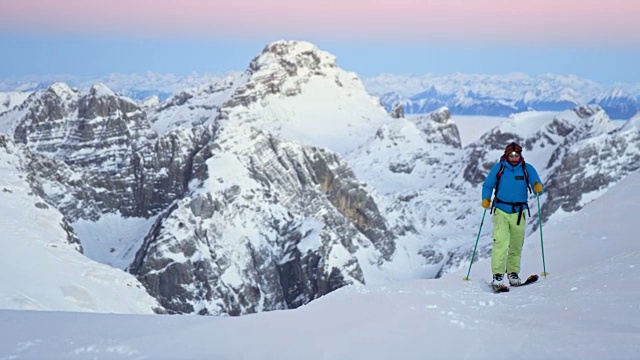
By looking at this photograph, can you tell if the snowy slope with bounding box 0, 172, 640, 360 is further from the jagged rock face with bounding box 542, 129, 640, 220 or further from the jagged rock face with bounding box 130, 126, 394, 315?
the jagged rock face with bounding box 542, 129, 640, 220

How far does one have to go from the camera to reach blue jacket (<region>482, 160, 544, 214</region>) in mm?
16312

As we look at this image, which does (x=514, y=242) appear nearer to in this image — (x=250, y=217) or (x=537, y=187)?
(x=537, y=187)

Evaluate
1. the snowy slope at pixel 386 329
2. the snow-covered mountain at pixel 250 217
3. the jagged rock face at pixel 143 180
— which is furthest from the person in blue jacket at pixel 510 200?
the jagged rock face at pixel 143 180

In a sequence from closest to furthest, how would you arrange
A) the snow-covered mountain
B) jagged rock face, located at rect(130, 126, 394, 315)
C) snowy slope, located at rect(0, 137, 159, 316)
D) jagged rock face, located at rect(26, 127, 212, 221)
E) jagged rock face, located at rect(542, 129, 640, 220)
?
snowy slope, located at rect(0, 137, 159, 316), jagged rock face, located at rect(130, 126, 394, 315), the snow-covered mountain, jagged rock face, located at rect(26, 127, 212, 221), jagged rock face, located at rect(542, 129, 640, 220)

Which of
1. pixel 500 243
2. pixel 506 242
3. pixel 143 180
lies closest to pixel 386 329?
pixel 500 243

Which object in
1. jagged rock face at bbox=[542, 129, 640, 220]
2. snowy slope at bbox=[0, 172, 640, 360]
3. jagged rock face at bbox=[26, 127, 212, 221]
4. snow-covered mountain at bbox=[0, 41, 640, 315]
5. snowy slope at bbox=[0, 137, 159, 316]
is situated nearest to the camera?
snowy slope at bbox=[0, 172, 640, 360]

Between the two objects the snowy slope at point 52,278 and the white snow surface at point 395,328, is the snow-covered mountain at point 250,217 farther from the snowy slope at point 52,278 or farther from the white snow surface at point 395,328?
the white snow surface at point 395,328

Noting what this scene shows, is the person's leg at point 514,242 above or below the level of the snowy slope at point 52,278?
above

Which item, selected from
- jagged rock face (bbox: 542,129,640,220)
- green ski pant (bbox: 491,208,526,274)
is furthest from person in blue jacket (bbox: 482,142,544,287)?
jagged rock face (bbox: 542,129,640,220)

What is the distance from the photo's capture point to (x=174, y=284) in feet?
404

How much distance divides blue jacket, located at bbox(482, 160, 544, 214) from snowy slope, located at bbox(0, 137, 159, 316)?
3345 centimetres

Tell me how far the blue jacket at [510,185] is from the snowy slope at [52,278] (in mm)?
33451

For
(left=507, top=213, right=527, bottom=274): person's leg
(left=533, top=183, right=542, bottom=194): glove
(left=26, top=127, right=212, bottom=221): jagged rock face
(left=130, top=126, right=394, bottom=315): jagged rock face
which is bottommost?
(left=130, top=126, right=394, bottom=315): jagged rock face

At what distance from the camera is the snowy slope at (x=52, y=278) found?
152 feet
